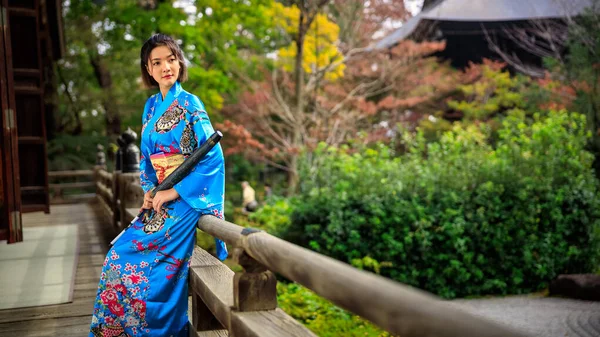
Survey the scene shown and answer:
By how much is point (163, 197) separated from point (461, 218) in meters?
6.45

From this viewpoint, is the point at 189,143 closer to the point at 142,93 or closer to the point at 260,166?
the point at 142,93

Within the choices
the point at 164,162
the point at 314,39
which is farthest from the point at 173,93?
the point at 314,39

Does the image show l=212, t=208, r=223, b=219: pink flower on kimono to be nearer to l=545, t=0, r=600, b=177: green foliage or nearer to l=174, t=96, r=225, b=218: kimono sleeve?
l=174, t=96, r=225, b=218: kimono sleeve

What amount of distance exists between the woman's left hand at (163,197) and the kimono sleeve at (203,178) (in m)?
0.02

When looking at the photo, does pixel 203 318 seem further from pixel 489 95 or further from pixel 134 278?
pixel 489 95

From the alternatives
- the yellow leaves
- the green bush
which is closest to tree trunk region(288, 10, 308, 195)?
the yellow leaves

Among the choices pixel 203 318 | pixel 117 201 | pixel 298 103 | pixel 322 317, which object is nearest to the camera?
pixel 203 318

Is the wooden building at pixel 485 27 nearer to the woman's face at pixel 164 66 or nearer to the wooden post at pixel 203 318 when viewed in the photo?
the woman's face at pixel 164 66

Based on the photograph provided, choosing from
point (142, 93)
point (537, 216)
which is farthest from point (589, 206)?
point (142, 93)

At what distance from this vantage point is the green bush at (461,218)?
8.23m

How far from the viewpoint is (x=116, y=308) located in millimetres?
2512

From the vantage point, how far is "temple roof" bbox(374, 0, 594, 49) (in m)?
15.5

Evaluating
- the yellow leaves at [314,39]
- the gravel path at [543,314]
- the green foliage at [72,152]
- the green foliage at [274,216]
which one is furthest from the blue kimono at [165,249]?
the green foliage at [72,152]

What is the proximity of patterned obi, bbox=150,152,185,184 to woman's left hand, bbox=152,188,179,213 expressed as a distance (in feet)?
0.45
